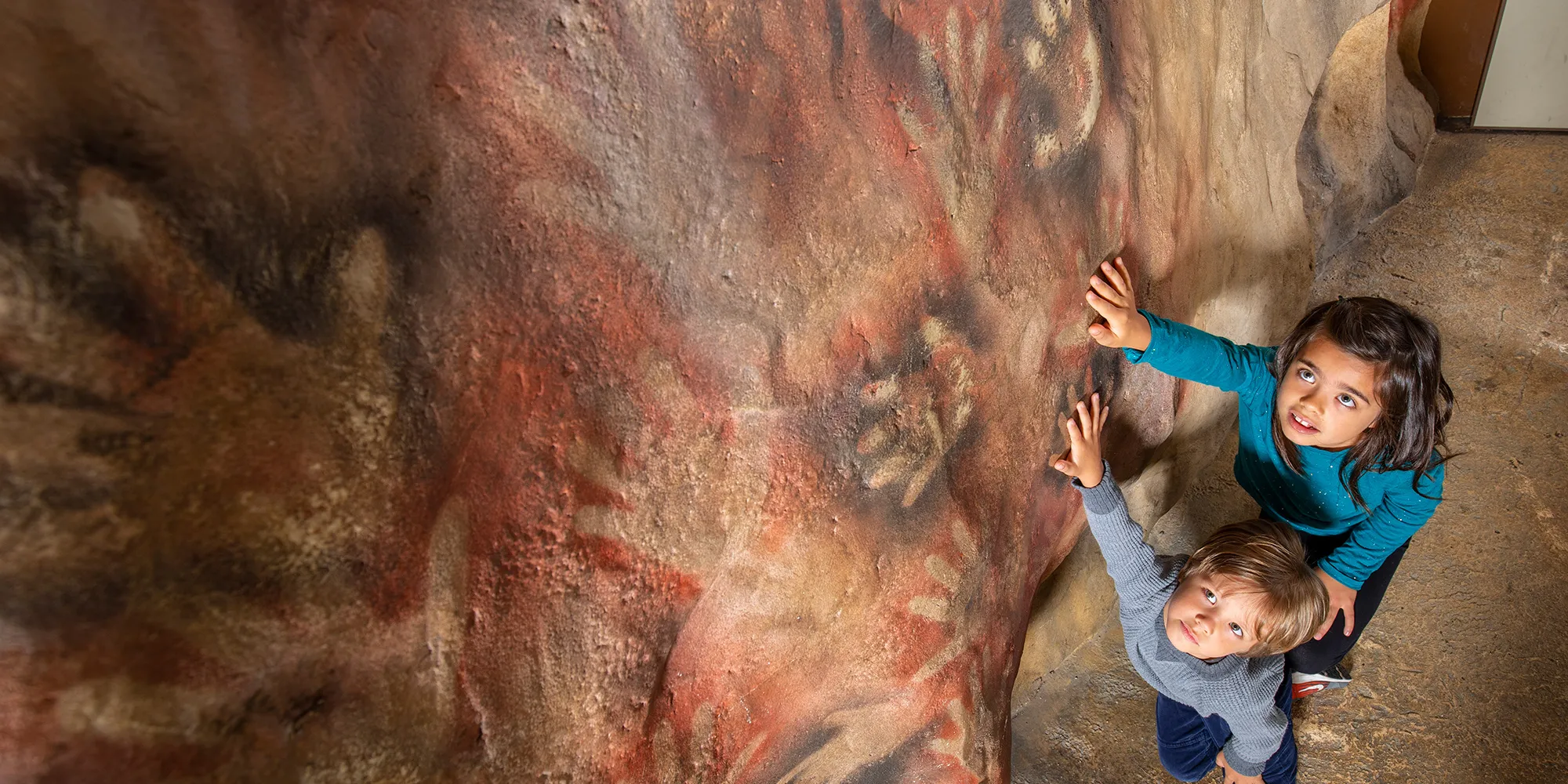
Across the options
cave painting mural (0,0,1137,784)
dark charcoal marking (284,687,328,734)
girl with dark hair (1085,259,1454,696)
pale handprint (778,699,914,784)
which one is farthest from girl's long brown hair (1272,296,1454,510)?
dark charcoal marking (284,687,328,734)

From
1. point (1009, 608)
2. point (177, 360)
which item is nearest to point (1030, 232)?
point (1009, 608)

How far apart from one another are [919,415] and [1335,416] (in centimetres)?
79

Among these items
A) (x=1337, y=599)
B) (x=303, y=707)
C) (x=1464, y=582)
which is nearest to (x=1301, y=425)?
(x=1337, y=599)

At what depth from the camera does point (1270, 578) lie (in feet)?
4.76

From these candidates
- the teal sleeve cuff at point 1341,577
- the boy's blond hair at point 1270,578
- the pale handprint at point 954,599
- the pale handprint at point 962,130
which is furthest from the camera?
the teal sleeve cuff at point 1341,577

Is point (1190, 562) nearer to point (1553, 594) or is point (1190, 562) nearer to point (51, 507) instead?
point (1553, 594)

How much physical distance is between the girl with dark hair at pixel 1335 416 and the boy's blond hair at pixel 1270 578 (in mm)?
181

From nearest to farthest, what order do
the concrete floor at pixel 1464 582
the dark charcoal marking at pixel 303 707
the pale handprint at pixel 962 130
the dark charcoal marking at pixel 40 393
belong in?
1. the dark charcoal marking at pixel 40 393
2. the dark charcoal marking at pixel 303 707
3. the pale handprint at pixel 962 130
4. the concrete floor at pixel 1464 582

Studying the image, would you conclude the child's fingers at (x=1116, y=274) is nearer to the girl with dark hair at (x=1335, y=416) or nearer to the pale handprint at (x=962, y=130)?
the girl with dark hair at (x=1335, y=416)

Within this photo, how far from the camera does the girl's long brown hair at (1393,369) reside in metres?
1.39

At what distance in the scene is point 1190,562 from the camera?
1561 mm

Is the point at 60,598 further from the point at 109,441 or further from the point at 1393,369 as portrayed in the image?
the point at 1393,369

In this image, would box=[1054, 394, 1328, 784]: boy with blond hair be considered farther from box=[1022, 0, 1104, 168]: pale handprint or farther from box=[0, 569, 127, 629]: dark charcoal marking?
box=[0, 569, 127, 629]: dark charcoal marking

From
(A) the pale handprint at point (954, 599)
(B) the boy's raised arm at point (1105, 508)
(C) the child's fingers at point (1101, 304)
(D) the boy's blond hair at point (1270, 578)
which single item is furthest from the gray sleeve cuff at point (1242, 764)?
(C) the child's fingers at point (1101, 304)
